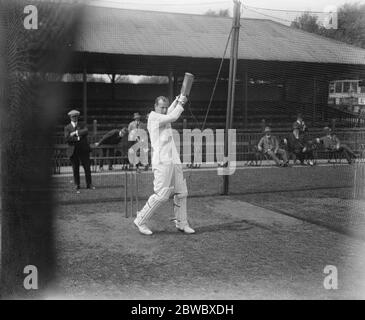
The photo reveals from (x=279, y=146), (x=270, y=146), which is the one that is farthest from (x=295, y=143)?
(x=270, y=146)

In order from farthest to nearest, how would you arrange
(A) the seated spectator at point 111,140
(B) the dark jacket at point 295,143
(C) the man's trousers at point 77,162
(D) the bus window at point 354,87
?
(D) the bus window at point 354,87
(B) the dark jacket at point 295,143
(A) the seated spectator at point 111,140
(C) the man's trousers at point 77,162

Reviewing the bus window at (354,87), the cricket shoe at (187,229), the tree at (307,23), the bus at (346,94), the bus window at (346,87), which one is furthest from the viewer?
the bus window at (346,87)

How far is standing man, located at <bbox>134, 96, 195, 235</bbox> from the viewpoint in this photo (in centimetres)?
631

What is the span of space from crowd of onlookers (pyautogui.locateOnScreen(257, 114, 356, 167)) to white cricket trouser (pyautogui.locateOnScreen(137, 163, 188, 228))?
30.3ft

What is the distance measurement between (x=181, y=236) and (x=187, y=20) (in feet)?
49.3

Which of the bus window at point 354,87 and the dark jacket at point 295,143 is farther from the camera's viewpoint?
the bus window at point 354,87

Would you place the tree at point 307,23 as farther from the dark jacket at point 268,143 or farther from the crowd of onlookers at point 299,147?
the dark jacket at point 268,143

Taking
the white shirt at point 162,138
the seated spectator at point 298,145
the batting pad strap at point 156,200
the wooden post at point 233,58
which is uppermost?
the wooden post at point 233,58

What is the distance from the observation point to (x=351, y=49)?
20000mm

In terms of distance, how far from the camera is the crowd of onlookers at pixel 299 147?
1541 cm

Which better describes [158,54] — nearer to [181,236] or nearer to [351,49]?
[351,49]

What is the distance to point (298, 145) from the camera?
1590 centimetres

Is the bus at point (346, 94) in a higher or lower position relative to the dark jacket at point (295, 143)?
higher

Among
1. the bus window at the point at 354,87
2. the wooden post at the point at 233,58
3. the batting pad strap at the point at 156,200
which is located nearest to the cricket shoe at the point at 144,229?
the batting pad strap at the point at 156,200
